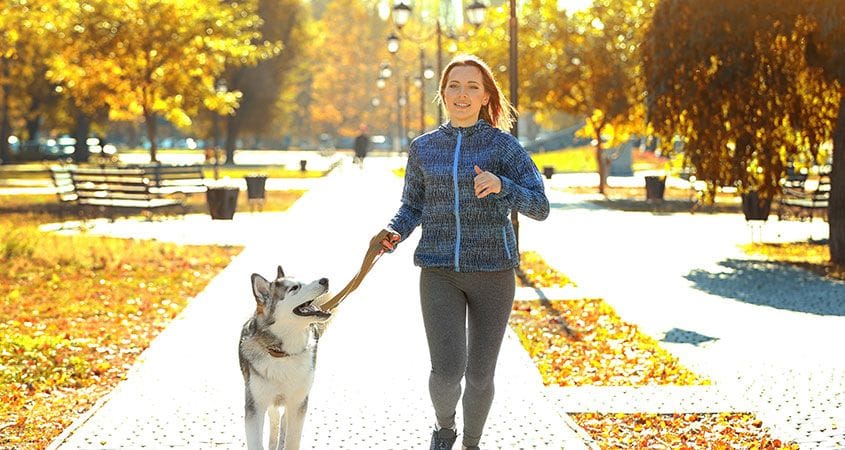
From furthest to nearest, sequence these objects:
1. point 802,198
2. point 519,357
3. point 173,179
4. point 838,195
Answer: point 173,179
point 802,198
point 838,195
point 519,357

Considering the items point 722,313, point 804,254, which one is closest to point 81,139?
point 804,254

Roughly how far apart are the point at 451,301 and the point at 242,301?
720 cm

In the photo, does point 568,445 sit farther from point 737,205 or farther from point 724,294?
point 737,205

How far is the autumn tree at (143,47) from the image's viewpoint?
112ft

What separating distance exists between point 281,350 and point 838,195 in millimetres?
13136

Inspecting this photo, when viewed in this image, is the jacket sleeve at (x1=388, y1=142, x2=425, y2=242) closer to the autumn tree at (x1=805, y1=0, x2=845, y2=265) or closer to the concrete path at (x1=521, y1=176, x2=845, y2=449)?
the concrete path at (x1=521, y1=176, x2=845, y2=449)

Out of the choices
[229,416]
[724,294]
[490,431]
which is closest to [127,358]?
[229,416]

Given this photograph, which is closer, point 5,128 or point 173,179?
point 173,179

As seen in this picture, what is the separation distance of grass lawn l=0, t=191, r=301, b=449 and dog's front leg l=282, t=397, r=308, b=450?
1.97 metres

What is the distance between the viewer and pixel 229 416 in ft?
24.6

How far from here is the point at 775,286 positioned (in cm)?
1482

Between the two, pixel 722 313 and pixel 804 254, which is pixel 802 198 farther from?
pixel 722 313

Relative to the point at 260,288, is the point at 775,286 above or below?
below

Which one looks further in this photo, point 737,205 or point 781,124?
point 737,205
